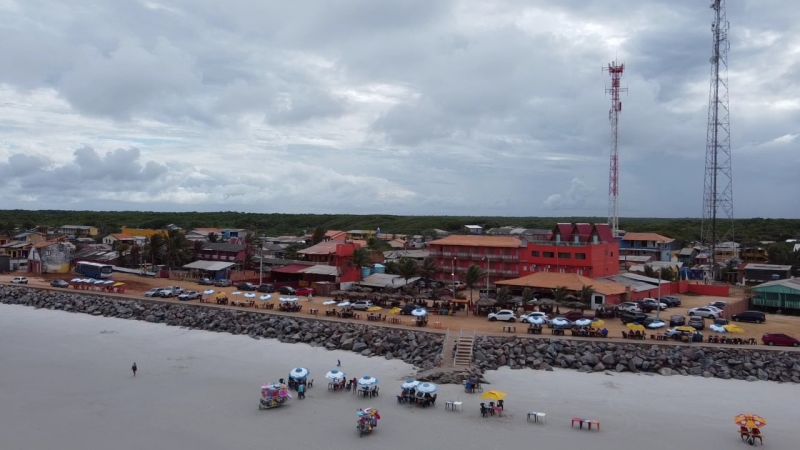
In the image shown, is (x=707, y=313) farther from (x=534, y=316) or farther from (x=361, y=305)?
(x=361, y=305)

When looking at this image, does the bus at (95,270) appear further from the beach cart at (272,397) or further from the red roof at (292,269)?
the beach cart at (272,397)

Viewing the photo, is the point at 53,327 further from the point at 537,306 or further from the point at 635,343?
the point at 635,343

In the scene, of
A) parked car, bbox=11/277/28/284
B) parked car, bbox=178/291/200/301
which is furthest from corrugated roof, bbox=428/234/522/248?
parked car, bbox=11/277/28/284

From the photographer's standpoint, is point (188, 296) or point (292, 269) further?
point (292, 269)

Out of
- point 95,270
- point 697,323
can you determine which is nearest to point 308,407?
point 697,323

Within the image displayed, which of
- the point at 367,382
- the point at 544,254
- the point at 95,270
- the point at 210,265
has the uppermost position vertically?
the point at 544,254

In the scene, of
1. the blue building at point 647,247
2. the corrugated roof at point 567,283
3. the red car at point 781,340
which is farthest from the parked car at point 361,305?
the blue building at point 647,247
